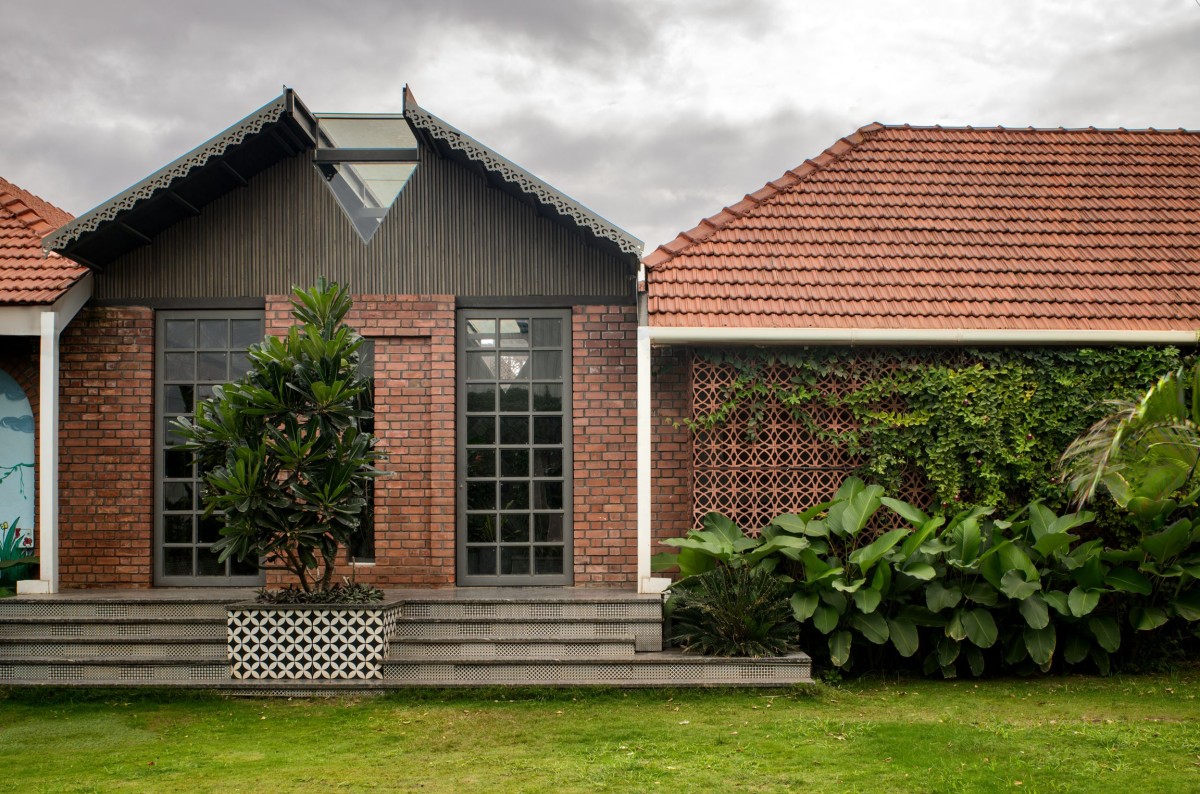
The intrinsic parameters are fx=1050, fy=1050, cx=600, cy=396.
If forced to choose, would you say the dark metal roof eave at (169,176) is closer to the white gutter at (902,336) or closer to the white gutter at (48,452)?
the white gutter at (48,452)

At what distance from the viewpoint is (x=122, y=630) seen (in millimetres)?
8328

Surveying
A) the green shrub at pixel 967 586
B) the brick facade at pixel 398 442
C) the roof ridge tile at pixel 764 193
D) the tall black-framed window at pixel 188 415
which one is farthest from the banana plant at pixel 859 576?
the tall black-framed window at pixel 188 415

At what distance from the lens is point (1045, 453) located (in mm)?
8945

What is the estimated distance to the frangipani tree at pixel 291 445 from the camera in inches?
310

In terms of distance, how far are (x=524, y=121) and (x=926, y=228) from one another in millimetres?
5756

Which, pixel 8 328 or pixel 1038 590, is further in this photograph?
pixel 8 328

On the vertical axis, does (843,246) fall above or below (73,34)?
below

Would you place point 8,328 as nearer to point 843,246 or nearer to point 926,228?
point 843,246

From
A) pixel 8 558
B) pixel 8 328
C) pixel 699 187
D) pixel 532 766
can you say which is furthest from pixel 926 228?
pixel 8 558

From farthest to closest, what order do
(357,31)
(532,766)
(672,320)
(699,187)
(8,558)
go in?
(699,187), (357,31), (8,558), (672,320), (532,766)

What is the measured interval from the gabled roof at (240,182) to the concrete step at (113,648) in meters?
3.17

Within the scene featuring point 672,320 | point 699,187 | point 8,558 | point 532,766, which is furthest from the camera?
point 699,187

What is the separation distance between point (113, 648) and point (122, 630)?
183 mm

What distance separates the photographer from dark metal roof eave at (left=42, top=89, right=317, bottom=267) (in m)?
8.48
